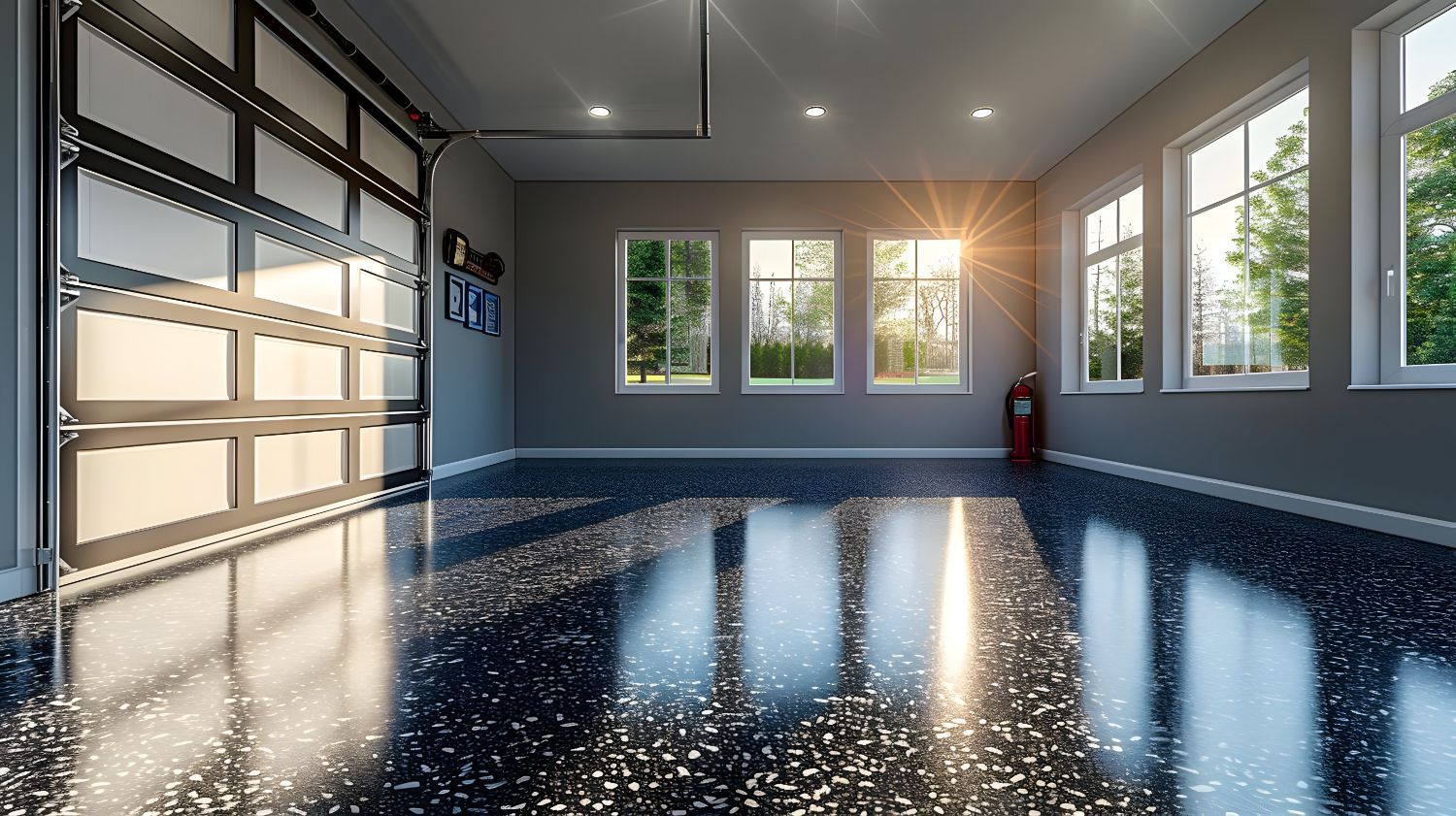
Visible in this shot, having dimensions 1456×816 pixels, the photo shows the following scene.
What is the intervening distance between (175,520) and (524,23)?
3.33 m

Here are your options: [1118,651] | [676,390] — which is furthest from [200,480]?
[676,390]

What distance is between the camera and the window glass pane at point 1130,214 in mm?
5496

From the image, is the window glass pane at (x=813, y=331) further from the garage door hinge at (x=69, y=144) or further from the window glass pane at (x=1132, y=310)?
the garage door hinge at (x=69, y=144)

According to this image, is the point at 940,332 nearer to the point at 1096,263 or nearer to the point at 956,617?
the point at 1096,263

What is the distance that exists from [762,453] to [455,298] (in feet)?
11.4

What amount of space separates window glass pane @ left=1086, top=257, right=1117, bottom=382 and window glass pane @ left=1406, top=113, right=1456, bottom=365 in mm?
2607

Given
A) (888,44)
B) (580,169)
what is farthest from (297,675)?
(580,169)

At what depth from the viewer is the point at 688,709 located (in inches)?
52.7

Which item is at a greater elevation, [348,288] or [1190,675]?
[348,288]

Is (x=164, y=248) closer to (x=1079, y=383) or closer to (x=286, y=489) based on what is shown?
(x=286, y=489)

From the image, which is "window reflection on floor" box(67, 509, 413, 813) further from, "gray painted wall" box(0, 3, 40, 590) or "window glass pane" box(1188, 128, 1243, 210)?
"window glass pane" box(1188, 128, 1243, 210)

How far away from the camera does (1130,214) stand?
566 centimetres

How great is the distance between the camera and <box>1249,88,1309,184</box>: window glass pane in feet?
12.7

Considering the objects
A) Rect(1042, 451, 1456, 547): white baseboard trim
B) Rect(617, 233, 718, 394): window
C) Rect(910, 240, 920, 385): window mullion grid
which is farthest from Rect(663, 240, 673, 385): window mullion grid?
Rect(1042, 451, 1456, 547): white baseboard trim
